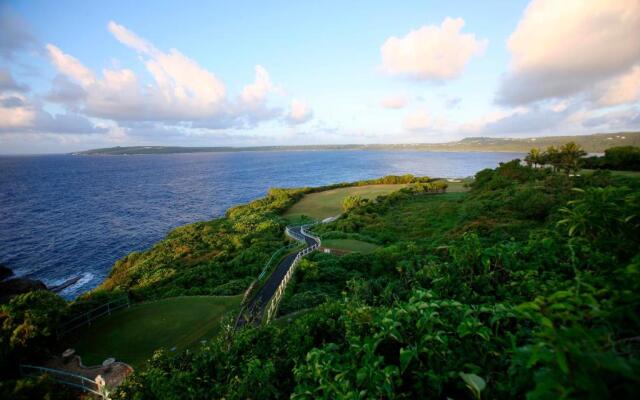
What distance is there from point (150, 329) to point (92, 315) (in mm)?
4330

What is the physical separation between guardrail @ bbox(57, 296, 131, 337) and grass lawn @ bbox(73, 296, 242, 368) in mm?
430

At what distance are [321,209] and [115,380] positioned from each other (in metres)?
51.2

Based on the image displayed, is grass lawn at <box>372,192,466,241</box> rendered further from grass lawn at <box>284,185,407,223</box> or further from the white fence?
grass lawn at <box>284,185,407,223</box>

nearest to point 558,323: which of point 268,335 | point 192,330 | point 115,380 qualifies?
point 268,335

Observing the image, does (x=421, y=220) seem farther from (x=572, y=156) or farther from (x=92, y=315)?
(x=92, y=315)

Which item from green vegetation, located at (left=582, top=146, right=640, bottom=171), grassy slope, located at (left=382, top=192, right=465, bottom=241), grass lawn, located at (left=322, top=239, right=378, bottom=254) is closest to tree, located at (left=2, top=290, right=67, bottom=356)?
grass lawn, located at (left=322, top=239, right=378, bottom=254)

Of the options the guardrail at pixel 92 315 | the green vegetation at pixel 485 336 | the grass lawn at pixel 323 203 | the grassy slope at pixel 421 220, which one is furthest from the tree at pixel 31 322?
the grass lawn at pixel 323 203

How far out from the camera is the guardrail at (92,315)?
16.7 meters

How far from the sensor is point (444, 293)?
550 centimetres

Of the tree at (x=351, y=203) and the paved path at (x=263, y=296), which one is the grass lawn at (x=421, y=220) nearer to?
A: the tree at (x=351, y=203)

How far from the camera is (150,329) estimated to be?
1706 centimetres

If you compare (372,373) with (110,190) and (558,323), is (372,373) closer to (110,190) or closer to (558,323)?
(558,323)

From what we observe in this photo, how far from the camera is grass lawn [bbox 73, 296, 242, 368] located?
15.3 metres

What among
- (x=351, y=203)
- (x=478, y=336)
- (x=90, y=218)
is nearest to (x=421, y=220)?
(x=351, y=203)
